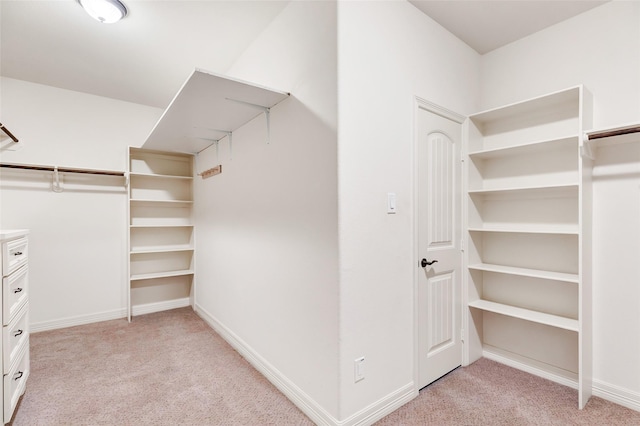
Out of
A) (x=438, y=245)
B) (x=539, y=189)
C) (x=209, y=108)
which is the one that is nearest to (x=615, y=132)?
(x=539, y=189)

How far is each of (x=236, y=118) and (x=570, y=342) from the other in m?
2.98

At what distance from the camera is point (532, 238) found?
2.46 metres

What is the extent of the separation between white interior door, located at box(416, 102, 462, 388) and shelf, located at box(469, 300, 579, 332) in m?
0.22

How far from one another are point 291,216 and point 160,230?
8.95 feet

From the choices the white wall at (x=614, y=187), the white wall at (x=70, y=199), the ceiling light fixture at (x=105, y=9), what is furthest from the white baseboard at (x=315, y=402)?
the ceiling light fixture at (x=105, y=9)

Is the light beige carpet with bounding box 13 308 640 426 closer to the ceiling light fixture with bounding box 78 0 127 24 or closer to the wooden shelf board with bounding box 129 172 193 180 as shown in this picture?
the wooden shelf board with bounding box 129 172 193 180

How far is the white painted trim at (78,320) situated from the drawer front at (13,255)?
5.88 ft

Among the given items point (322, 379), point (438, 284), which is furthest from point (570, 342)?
point (322, 379)

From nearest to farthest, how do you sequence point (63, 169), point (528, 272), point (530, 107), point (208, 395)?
point (208, 395), point (528, 272), point (530, 107), point (63, 169)

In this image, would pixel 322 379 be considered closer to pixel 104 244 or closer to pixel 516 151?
pixel 516 151

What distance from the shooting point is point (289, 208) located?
2082 millimetres

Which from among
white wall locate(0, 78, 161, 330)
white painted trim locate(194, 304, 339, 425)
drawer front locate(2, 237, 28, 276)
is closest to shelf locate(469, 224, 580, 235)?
white painted trim locate(194, 304, 339, 425)

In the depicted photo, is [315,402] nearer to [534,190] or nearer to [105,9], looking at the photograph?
[534,190]

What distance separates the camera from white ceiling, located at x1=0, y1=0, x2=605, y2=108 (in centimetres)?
216
